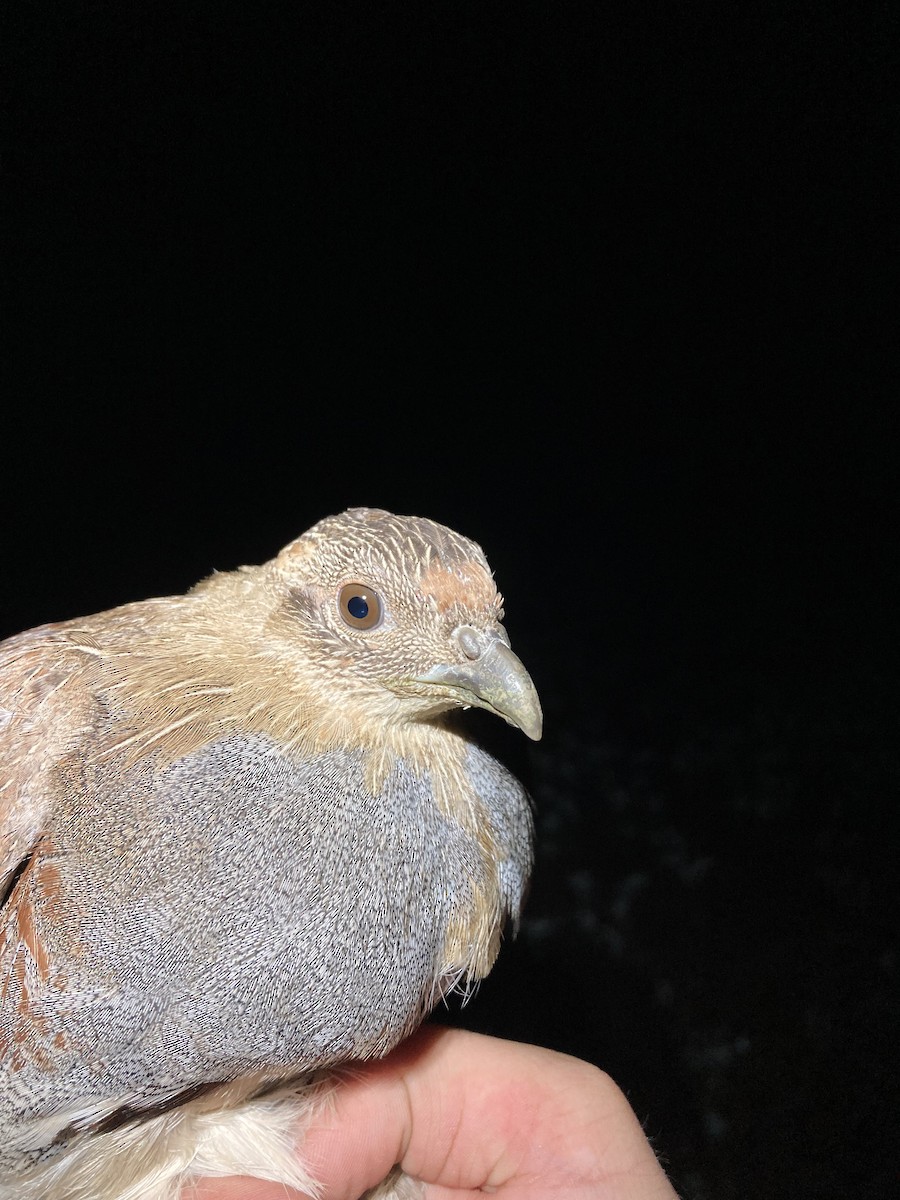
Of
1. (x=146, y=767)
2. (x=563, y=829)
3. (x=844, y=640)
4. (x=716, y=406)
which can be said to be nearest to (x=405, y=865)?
(x=146, y=767)

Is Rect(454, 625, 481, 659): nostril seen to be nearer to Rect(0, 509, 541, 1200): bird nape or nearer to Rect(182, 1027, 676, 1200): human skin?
Rect(0, 509, 541, 1200): bird nape

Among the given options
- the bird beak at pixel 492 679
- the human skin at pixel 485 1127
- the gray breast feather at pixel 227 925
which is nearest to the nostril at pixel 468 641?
the bird beak at pixel 492 679

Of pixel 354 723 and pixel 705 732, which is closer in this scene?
pixel 354 723

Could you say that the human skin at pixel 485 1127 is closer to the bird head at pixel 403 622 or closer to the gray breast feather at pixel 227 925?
the gray breast feather at pixel 227 925

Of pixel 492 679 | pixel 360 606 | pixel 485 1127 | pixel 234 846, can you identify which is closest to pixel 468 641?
pixel 492 679

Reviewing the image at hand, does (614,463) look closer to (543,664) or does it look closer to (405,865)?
(543,664)

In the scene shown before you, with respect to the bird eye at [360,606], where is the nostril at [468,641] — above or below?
below

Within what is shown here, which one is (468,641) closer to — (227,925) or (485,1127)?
(227,925)
